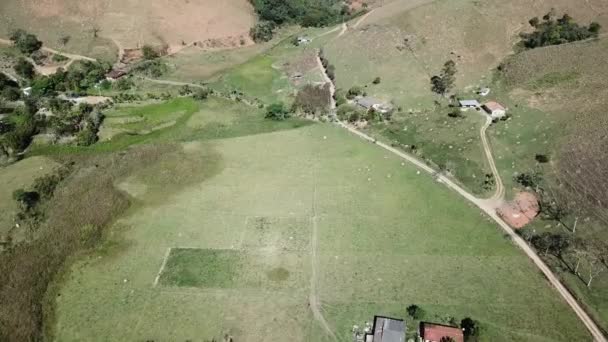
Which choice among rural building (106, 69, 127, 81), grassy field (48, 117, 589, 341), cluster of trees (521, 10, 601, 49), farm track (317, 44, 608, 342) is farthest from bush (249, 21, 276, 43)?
grassy field (48, 117, 589, 341)

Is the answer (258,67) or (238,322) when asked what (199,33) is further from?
(238,322)

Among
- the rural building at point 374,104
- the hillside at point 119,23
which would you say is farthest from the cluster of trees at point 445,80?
the hillside at point 119,23


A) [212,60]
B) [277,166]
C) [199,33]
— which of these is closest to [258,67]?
[212,60]

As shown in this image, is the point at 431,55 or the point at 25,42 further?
the point at 25,42

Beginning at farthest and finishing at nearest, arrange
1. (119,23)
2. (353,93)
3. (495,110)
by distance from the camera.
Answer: (119,23) → (353,93) → (495,110)

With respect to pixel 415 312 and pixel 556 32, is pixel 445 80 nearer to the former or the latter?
pixel 556 32

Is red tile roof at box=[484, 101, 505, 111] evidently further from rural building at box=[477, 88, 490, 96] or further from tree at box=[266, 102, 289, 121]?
tree at box=[266, 102, 289, 121]

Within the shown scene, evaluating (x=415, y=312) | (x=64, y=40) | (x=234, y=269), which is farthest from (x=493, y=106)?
(x=64, y=40)
